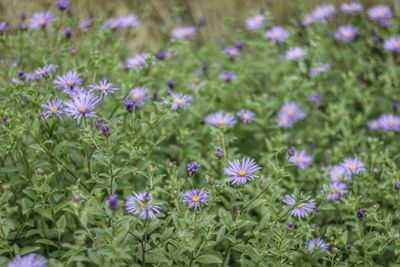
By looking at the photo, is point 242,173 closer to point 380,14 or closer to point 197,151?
point 197,151

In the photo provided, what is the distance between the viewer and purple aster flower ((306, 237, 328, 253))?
2588 millimetres

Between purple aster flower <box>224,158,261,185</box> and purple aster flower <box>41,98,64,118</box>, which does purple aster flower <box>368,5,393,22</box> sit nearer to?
purple aster flower <box>224,158,261,185</box>

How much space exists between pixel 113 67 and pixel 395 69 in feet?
7.43

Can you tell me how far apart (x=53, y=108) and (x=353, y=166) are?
1.71 metres

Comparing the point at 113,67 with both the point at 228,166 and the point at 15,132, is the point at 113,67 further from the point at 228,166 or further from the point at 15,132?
the point at 228,166

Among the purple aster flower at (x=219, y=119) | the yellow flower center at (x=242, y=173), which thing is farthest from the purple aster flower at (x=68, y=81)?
the yellow flower center at (x=242, y=173)

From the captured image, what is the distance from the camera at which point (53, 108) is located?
2551 mm

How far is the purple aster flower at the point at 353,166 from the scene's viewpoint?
2908 millimetres

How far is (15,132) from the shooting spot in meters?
2.44

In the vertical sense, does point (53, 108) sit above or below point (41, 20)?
below

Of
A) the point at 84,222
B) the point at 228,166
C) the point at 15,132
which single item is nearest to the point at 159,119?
the point at 228,166

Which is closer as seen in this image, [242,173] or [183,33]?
[242,173]

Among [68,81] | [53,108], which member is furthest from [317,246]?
[68,81]

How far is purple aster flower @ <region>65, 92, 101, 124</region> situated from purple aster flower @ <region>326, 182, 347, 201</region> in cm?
138
